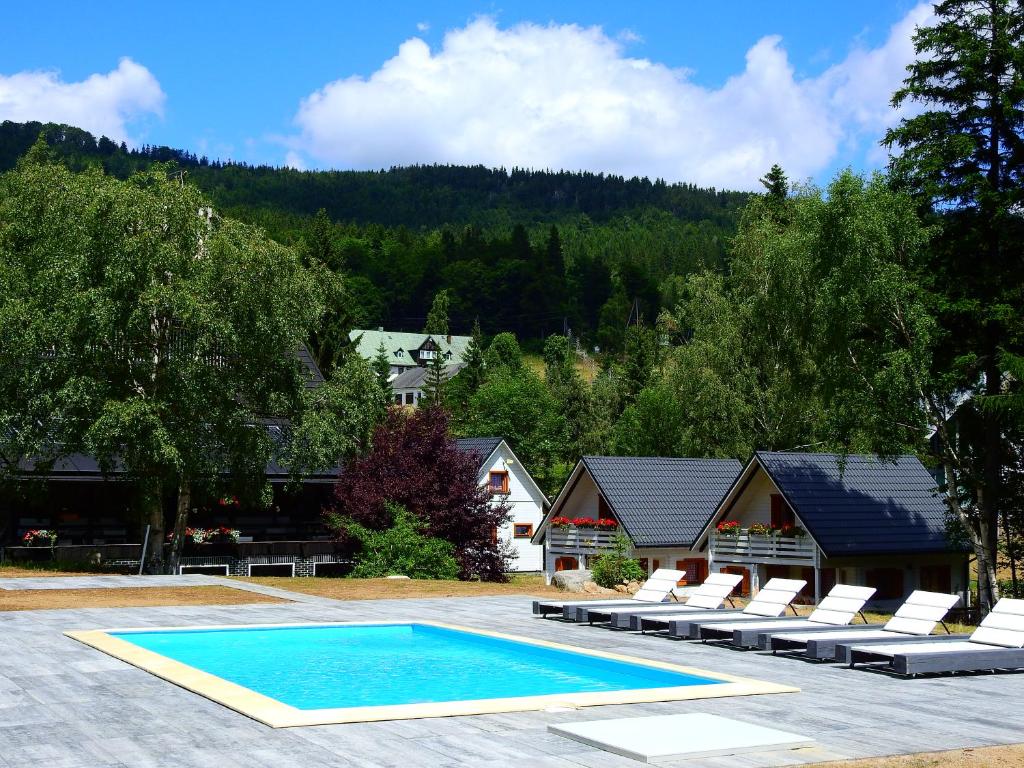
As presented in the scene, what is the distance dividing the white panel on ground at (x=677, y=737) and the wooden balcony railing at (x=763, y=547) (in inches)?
935

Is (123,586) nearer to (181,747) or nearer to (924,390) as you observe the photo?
(181,747)

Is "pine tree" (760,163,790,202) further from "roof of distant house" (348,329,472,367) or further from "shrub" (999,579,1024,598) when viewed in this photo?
"roof of distant house" (348,329,472,367)

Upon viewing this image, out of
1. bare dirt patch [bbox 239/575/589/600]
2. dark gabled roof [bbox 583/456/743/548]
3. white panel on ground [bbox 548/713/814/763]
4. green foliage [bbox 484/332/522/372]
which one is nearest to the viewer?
white panel on ground [bbox 548/713/814/763]

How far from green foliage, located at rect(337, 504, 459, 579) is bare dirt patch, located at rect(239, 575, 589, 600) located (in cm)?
392

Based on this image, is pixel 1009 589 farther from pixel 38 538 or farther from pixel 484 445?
pixel 484 445

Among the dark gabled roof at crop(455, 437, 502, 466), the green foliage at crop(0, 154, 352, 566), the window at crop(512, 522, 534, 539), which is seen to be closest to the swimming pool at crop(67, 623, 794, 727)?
the green foliage at crop(0, 154, 352, 566)

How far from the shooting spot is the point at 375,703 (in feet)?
41.3

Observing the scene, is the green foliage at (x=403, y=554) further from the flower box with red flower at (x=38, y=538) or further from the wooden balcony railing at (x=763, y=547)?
the wooden balcony railing at (x=763, y=547)

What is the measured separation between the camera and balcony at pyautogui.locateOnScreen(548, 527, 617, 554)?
128 ft

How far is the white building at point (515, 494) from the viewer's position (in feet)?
180

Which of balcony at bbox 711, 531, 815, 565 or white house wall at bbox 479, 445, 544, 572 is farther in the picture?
white house wall at bbox 479, 445, 544, 572

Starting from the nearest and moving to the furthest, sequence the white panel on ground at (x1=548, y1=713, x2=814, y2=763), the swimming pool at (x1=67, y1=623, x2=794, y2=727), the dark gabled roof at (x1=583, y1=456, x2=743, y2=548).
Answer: the white panel on ground at (x1=548, y1=713, x2=814, y2=763) → the swimming pool at (x1=67, y1=623, x2=794, y2=727) → the dark gabled roof at (x1=583, y1=456, x2=743, y2=548)

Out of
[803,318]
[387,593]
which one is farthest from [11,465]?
[803,318]

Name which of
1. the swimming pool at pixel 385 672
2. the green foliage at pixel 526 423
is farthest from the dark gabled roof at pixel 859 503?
the green foliage at pixel 526 423
